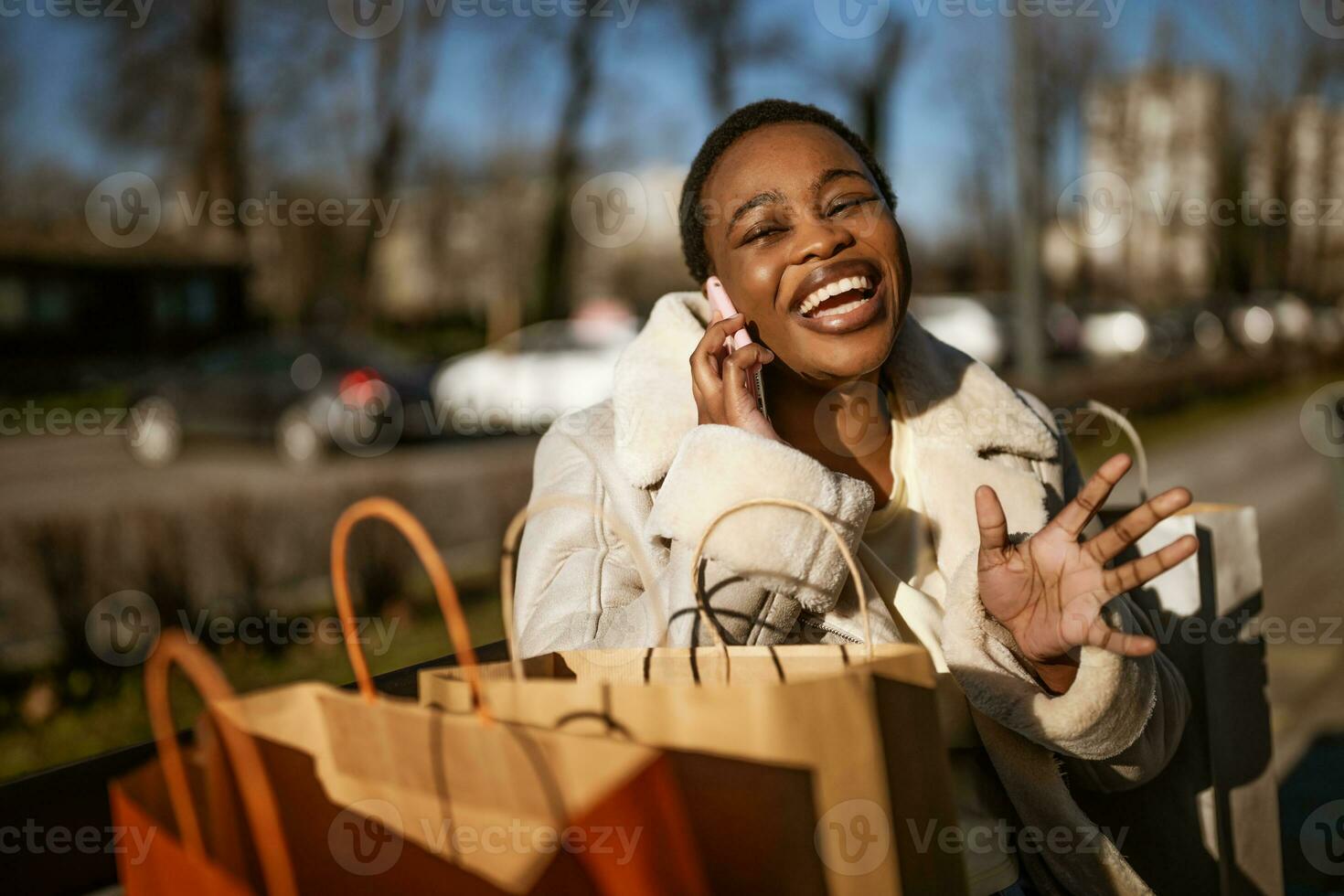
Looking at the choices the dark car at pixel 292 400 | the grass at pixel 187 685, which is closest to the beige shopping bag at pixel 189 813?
the grass at pixel 187 685

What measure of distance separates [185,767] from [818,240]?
1356mm

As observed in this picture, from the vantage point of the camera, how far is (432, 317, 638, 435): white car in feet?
50.2

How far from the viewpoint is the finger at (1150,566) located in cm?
153

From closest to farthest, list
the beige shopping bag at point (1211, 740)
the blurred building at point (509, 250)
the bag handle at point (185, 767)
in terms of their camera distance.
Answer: the bag handle at point (185, 767)
the beige shopping bag at point (1211, 740)
the blurred building at point (509, 250)

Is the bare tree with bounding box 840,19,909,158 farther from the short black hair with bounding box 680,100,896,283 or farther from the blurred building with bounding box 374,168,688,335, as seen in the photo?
the short black hair with bounding box 680,100,896,283

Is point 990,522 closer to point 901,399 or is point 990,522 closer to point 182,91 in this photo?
point 901,399

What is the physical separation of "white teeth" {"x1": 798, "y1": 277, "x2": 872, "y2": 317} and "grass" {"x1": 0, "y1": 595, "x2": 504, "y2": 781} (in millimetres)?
2584

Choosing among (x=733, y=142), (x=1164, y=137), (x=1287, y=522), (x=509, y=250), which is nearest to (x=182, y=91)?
(x=509, y=250)

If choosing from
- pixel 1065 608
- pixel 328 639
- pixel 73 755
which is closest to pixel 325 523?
pixel 328 639

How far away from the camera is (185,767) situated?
4.35ft

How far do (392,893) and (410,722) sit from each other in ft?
0.63

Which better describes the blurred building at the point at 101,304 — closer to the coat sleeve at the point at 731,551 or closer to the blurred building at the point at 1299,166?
the blurred building at the point at 1299,166

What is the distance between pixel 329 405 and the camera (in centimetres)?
1327

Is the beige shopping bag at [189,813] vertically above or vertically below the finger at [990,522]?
below
